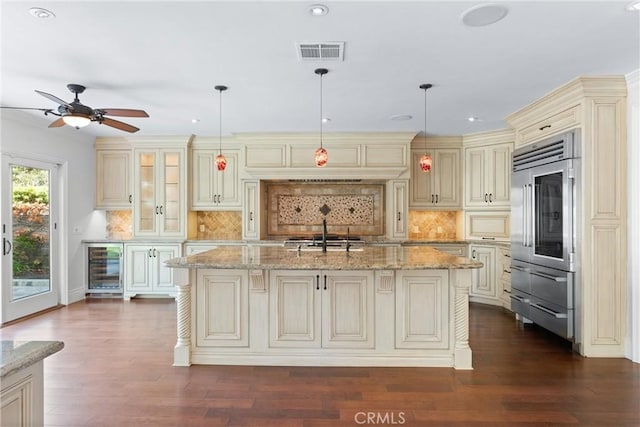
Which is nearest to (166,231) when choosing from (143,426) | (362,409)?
(143,426)

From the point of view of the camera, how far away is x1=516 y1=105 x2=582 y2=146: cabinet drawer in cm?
Result: 364

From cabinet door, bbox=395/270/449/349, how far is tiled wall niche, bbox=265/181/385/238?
306 cm

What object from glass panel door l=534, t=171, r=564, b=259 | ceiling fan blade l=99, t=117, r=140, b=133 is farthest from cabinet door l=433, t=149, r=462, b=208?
ceiling fan blade l=99, t=117, r=140, b=133

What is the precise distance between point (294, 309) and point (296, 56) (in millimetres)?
2162

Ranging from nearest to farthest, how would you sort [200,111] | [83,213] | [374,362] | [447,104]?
[374,362], [447,104], [200,111], [83,213]

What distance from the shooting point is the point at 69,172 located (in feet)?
18.5

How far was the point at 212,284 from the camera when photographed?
334 centimetres

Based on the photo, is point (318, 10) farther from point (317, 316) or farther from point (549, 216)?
point (549, 216)

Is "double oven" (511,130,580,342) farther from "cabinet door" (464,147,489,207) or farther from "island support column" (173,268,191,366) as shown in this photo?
"island support column" (173,268,191,366)

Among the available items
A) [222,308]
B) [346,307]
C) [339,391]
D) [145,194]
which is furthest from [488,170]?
[145,194]

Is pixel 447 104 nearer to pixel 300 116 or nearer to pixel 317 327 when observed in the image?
pixel 300 116

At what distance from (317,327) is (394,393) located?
0.86m

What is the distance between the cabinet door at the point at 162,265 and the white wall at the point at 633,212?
5.70 meters

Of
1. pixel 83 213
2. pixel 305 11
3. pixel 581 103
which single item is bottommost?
pixel 83 213
